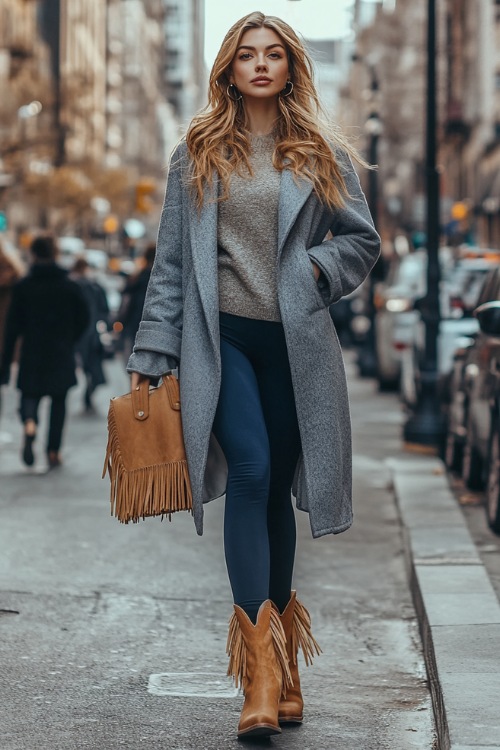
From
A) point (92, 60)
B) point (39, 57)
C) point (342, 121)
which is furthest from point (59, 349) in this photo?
point (92, 60)

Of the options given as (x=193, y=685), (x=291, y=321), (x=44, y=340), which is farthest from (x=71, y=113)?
(x=291, y=321)

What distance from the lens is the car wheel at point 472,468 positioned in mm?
10820

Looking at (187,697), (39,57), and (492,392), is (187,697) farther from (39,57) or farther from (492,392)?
(39,57)

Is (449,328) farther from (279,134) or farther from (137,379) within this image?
(137,379)

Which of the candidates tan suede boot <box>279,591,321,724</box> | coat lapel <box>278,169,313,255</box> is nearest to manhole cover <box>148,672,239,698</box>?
tan suede boot <box>279,591,321,724</box>

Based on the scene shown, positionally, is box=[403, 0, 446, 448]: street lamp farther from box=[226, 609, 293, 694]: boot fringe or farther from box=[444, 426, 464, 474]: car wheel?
box=[226, 609, 293, 694]: boot fringe

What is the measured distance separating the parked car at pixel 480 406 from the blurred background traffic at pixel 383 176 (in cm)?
2

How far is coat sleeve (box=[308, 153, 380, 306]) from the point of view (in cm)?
464

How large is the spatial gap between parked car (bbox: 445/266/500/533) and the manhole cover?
317 centimetres

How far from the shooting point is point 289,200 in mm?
4594

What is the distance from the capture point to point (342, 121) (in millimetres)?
5332

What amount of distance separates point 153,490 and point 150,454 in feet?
0.35

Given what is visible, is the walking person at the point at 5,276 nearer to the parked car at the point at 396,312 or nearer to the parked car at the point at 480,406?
the parked car at the point at 480,406

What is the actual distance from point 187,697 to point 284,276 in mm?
1519
